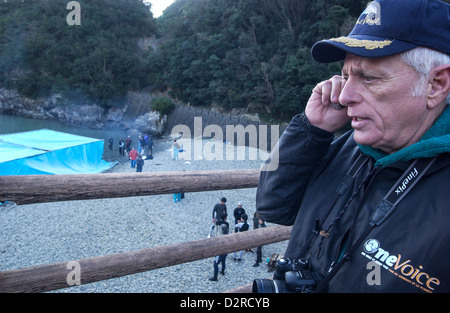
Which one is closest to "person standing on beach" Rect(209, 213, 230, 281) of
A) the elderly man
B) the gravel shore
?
the gravel shore

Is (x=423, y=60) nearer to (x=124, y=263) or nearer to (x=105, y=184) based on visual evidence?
(x=105, y=184)

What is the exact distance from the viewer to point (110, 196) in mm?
1372

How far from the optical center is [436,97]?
0.90m

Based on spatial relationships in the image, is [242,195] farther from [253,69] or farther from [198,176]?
[253,69]

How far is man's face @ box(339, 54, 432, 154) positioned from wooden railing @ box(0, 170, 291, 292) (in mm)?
885

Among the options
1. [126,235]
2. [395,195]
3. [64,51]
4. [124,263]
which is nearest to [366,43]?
[395,195]

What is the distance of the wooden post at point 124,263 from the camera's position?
1260 millimetres

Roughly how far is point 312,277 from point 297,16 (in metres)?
34.1

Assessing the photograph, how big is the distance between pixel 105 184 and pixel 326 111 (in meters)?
1.05

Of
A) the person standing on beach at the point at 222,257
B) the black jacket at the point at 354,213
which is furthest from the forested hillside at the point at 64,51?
the black jacket at the point at 354,213

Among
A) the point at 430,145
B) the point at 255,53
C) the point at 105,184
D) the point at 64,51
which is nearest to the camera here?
the point at 430,145

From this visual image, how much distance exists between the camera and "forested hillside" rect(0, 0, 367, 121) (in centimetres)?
2634

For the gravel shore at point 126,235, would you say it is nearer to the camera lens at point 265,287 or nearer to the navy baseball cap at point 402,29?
the camera lens at point 265,287
